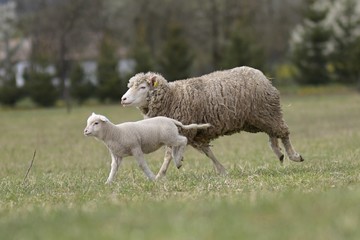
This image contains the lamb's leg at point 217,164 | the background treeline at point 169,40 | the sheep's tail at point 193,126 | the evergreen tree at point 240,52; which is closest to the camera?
the sheep's tail at point 193,126

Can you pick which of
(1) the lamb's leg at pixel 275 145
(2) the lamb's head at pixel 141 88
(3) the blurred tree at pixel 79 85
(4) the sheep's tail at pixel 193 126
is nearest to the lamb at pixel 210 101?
(2) the lamb's head at pixel 141 88

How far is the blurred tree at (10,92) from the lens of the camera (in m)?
→ 45.4

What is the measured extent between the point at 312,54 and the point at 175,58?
345 inches

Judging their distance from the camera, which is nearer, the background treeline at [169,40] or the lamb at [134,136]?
the lamb at [134,136]

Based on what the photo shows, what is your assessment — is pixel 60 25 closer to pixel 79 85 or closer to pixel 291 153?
pixel 79 85

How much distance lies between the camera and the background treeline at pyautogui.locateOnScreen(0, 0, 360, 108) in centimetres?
4594

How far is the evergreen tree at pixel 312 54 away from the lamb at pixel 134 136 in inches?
1554

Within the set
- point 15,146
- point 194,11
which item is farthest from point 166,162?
point 194,11

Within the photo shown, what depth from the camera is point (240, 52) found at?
4722cm

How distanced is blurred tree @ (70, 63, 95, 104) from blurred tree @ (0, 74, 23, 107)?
3.16 meters

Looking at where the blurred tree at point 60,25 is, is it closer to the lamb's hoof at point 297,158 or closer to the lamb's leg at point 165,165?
the lamb's hoof at point 297,158

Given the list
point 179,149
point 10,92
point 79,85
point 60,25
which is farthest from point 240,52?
point 179,149

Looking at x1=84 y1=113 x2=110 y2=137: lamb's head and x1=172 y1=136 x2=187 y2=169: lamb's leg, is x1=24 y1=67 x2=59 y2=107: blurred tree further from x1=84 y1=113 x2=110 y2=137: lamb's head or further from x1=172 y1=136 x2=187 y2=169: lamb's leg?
x1=84 y1=113 x2=110 y2=137: lamb's head

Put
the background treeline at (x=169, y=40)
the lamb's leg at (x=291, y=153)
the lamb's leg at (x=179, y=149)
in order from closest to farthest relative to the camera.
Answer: the lamb's leg at (x=179, y=149) < the lamb's leg at (x=291, y=153) < the background treeline at (x=169, y=40)
